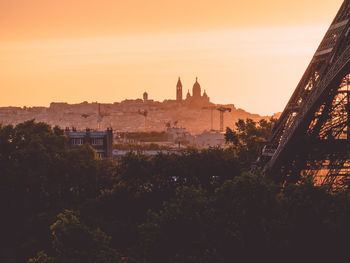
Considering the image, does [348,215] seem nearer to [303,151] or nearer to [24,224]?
[303,151]

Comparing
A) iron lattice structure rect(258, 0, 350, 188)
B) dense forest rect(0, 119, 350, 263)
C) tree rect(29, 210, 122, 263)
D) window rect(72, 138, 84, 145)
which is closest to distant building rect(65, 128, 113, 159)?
window rect(72, 138, 84, 145)

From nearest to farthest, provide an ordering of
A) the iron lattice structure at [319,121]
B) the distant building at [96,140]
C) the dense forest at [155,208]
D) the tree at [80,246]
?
1. the tree at [80,246]
2. the dense forest at [155,208]
3. the iron lattice structure at [319,121]
4. the distant building at [96,140]

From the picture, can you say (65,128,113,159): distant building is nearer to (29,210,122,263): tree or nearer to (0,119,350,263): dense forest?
(0,119,350,263): dense forest

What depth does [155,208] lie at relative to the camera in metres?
34.6

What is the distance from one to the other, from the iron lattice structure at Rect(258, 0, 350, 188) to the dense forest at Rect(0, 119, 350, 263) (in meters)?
3.06

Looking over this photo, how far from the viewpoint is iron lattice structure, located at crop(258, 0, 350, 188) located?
2884 cm

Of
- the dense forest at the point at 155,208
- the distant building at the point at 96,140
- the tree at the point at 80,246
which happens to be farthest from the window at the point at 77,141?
the tree at the point at 80,246

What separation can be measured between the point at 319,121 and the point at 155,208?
8.52 meters

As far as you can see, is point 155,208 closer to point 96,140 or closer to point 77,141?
point 96,140

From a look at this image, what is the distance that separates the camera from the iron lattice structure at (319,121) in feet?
94.6

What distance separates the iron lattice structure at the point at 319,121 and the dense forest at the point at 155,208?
3.06 m

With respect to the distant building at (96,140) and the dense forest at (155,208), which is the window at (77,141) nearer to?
the distant building at (96,140)

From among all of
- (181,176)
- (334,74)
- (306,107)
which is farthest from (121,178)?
(334,74)

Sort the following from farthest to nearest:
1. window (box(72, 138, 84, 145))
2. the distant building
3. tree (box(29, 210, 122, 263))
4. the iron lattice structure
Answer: window (box(72, 138, 84, 145)), the distant building, the iron lattice structure, tree (box(29, 210, 122, 263))
